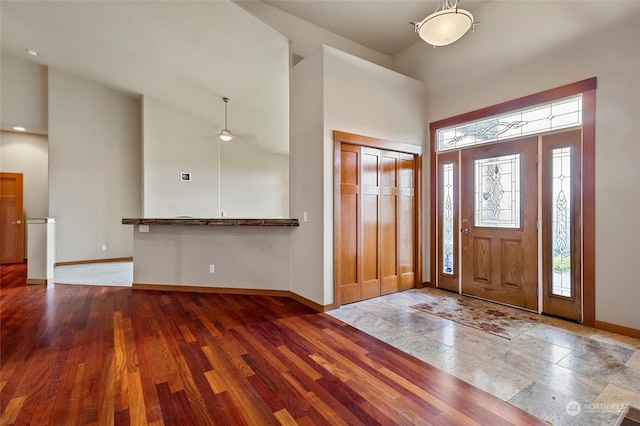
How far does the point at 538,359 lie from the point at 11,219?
10179mm

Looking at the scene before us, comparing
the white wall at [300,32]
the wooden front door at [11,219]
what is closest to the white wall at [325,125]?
the white wall at [300,32]

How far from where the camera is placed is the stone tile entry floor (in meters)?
1.85

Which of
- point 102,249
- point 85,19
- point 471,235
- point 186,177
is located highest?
point 85,19

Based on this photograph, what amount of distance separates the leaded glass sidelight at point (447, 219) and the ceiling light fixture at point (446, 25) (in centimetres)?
208

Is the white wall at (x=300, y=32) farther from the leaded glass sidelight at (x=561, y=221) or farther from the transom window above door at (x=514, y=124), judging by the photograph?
the leaded glass sidelight at (x=561, y=221)

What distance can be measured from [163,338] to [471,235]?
405cm

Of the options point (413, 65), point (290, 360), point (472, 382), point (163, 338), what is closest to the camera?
point (472, 382)

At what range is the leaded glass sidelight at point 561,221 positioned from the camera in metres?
3.26

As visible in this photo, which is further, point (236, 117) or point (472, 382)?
point (236, 117)

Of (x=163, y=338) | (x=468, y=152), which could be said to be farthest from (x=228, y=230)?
(x=468, y=152)

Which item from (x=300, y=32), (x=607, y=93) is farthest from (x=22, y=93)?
(x=607, y=93)

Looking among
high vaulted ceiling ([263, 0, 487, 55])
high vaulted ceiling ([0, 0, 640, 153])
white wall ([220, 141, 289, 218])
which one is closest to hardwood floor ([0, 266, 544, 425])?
high vaulted ceiling ([0, 0, 640, 153])

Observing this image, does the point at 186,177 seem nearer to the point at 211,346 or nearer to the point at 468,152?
the point at 211,346

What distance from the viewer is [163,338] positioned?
2787 millimetres
